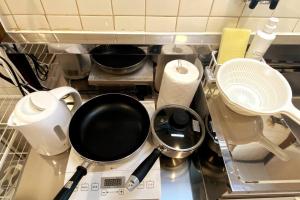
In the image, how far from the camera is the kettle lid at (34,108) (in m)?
0.57

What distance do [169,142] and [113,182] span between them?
0.20 m

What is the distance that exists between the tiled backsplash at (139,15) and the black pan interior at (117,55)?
2.6 inches

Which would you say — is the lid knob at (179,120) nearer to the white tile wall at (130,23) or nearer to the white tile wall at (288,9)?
the white tile wall at (130,23)

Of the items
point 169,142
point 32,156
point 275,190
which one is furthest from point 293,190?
point 32,156

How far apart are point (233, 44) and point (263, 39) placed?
0.30 feet

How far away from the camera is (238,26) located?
756mm

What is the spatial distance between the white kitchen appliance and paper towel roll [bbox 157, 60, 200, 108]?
0.21 meters

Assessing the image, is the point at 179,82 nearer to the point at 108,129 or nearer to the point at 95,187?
the point at 108,129

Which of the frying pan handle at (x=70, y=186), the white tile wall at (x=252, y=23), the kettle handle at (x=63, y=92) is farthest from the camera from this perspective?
the white tile wall at (x=252, y=23)

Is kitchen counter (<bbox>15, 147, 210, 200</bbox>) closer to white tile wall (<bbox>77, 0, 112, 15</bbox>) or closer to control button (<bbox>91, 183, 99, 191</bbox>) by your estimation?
control button (<bbox>91, 183, 99, 191</bbox>)

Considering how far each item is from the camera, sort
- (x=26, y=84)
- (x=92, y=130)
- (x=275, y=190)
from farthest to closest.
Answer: (x=26, y=84)
(x=92, y=130)
(x=275, y=190)

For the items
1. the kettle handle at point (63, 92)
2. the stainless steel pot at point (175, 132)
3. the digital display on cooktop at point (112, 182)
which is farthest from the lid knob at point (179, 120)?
the kettle handle at point (63, 92)

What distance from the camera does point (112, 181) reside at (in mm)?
623

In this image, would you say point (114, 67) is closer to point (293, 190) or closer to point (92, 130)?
point (92, 130)
